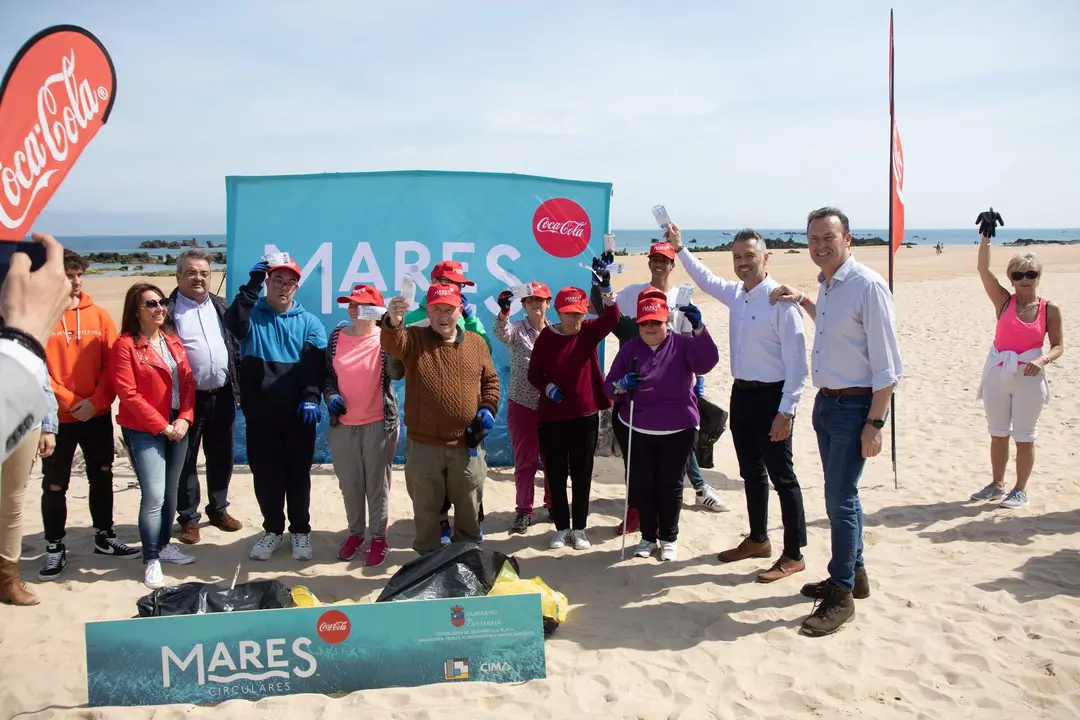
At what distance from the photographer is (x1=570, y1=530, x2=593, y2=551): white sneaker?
15.9 feet

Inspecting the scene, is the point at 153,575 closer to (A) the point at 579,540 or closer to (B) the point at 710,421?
(A) the point at 579,540

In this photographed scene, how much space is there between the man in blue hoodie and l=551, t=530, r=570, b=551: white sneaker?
1612 mm

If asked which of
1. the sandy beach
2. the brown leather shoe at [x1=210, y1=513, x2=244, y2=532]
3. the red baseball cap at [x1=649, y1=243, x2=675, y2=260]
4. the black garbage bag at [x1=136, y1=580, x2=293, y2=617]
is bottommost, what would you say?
the sandy beach

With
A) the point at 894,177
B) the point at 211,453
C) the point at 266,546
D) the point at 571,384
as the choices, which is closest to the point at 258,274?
the point at 211,453

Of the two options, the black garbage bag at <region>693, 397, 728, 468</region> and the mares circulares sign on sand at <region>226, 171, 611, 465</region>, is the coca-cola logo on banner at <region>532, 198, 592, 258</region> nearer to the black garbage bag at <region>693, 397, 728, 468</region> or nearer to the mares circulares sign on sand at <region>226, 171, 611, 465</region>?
the mares circulares sign on sand at <region>226, 171, 611, 465</region>

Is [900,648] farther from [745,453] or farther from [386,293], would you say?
[386,293]

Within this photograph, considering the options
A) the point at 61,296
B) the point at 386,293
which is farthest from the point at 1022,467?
the point at 61,296

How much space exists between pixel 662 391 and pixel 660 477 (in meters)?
0.55

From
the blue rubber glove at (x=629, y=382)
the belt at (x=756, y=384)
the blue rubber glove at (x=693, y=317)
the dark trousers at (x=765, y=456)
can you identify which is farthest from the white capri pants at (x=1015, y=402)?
the blue rubber glove at (x=629, y=382)

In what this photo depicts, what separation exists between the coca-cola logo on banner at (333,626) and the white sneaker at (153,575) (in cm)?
173

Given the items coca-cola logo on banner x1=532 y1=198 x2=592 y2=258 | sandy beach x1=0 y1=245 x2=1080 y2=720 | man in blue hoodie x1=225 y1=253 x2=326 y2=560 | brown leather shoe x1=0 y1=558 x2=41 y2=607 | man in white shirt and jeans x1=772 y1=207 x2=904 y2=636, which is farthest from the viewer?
coca-cola logo on banner x1=532 y1=198 x2=592 y2=258

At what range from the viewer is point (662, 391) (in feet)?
14.5

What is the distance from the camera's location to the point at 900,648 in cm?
350

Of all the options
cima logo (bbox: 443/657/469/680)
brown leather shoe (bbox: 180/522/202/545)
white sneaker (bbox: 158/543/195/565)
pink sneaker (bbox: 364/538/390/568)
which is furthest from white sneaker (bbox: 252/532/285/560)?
cima logo (bbox: 443/657/469/680)
